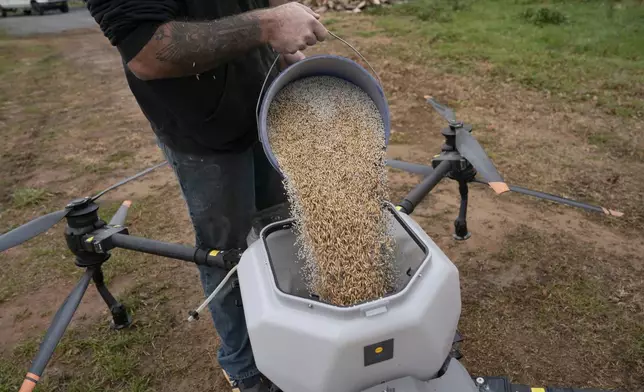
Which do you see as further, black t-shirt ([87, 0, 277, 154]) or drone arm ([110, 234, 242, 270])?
drone arm ([110, 234, 242, 270])

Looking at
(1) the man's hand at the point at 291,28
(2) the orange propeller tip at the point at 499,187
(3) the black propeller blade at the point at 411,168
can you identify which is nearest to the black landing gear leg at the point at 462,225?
(3) the black propeller blade at the point at 411,168


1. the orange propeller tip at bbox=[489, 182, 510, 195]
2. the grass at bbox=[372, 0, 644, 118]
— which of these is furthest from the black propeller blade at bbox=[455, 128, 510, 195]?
the grass at bbox=[372, 0, 644, 118]

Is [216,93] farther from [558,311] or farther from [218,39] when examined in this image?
[558,311]

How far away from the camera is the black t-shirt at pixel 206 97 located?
5.35 ft

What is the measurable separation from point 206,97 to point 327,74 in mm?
399

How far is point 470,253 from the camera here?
313 centimetres

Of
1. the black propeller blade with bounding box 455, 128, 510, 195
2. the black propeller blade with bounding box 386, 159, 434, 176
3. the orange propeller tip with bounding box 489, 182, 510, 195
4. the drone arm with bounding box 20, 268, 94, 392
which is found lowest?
the drone arm with bounding box 20, 268, 94, 392

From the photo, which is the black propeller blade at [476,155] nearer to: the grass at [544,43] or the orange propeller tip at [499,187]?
the orange propeller tip at [499,187]

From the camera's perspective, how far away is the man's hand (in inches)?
59.2

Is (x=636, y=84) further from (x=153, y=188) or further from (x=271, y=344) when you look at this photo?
(x=271, y=344)

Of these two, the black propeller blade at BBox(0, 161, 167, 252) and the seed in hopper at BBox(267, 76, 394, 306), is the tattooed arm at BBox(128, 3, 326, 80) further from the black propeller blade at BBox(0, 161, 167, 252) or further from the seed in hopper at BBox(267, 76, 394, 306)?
the black propeller blade at BBox(0, 161, 167, 252)

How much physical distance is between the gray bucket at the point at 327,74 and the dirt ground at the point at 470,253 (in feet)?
4.39

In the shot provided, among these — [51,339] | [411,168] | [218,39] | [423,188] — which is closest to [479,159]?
[423,188]

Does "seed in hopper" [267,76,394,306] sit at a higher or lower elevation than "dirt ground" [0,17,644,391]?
higher
